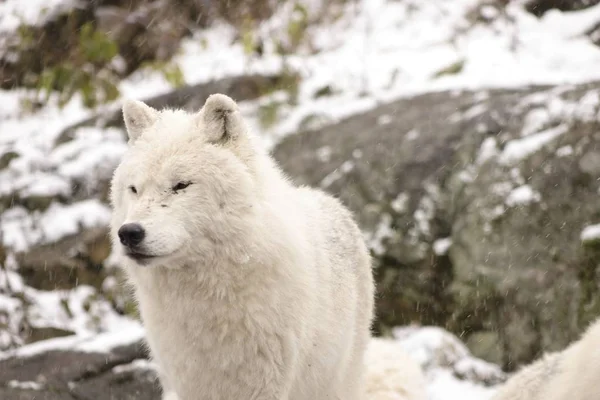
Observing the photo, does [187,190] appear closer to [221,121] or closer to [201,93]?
[221,121]

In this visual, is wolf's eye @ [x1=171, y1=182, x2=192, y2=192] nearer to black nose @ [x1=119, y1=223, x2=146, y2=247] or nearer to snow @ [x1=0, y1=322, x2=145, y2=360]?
black nose @ [x1=119, y1=223, x2=146, y2=247]

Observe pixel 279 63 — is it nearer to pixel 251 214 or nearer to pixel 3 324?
pixel 3 324

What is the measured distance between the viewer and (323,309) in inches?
150

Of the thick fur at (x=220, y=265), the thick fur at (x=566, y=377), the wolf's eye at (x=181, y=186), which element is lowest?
→ the thick fur at (x=566, y=377)

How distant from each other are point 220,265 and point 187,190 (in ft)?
1.25

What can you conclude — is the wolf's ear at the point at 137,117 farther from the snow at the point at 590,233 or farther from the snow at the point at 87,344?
the snow at the point at 590,233

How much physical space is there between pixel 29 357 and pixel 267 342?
10.2ft

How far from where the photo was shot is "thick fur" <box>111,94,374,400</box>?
343 cm

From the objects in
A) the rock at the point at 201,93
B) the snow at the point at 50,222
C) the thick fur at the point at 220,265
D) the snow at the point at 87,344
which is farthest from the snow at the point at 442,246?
the rock at the point at 201,93

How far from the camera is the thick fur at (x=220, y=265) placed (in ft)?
11.3

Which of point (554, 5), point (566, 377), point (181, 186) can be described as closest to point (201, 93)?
point (554, 5)

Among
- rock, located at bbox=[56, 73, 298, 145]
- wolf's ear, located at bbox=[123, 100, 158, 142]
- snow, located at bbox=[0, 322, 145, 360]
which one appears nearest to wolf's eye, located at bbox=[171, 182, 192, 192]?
wolf's ear, located at bbox=[123, 100, 158, 142]

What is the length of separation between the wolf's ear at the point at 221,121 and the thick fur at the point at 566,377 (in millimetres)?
1953

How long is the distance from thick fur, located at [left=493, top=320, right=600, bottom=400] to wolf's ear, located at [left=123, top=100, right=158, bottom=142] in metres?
2.41
